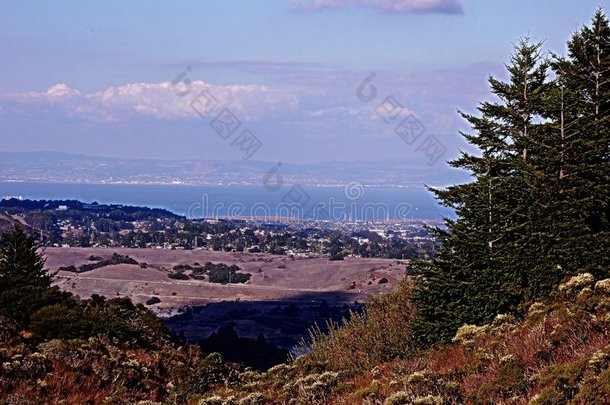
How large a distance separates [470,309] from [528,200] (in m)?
3.98

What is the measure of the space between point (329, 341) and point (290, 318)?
157ft

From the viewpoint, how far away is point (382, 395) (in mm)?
10016

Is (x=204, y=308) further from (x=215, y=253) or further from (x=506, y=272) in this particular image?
(x=506, y=272)

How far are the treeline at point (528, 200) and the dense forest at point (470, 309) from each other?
0.16 feet

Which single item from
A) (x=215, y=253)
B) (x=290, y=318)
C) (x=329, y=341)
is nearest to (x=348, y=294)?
(x=290, y=318)

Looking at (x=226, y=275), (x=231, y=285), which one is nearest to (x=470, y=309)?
(x=231, y=285)

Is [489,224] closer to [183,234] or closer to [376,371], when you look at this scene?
[376,371]

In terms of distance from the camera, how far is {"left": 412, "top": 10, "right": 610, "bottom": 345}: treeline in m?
20.8

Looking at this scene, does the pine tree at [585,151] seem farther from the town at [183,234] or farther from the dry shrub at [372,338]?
the town at [183,234]

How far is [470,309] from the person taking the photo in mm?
22422

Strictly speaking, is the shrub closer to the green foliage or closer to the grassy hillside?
the grassy hillside

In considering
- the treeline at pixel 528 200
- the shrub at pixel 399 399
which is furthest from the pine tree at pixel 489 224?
the shrub at pixel 399 399

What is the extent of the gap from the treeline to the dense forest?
0.16ft

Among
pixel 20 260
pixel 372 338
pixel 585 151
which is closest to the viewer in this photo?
pixel 585 151
